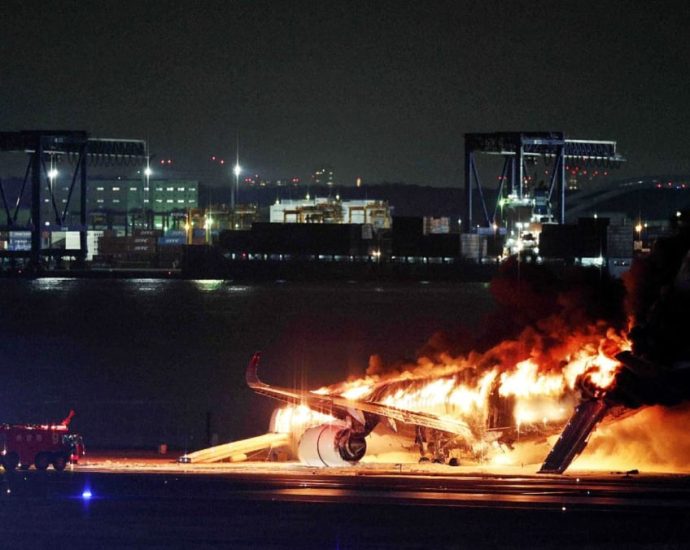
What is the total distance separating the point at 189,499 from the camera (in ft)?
66.1

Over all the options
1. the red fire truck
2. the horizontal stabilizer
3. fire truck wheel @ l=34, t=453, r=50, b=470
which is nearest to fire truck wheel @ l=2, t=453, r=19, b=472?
A: the red fire truck

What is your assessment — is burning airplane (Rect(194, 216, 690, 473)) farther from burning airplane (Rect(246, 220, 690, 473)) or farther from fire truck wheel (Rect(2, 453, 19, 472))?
fire truck wheel (Rect(2, 453, 19, 472))

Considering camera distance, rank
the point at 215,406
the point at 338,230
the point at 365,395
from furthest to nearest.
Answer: the point at 338,230 → the point at 215,406 → the point at 365,395

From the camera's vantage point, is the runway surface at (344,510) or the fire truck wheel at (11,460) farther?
the fire truck wheel at (11,460)

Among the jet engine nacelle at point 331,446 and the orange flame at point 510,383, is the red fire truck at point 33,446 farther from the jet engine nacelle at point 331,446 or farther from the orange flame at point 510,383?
the jet engine nacelle at point 331,446

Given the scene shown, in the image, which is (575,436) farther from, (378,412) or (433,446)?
(378,412)

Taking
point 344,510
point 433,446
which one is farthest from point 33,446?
point 344,510

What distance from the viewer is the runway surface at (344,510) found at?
16766 millimetres

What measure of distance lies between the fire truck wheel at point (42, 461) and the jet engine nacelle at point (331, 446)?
583cm

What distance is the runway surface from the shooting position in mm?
16766

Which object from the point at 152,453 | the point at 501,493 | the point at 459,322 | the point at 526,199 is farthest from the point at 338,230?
the point at 501,493

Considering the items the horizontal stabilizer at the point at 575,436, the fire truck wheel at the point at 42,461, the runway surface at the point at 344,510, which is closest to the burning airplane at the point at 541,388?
the horizontal stabilizer at the point at 575,436

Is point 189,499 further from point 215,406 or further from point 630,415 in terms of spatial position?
point 215,406

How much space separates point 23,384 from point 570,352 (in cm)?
4434
